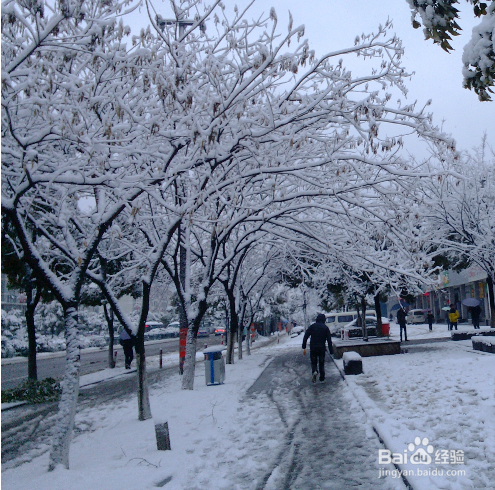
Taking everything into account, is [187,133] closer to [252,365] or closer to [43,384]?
[43,384]

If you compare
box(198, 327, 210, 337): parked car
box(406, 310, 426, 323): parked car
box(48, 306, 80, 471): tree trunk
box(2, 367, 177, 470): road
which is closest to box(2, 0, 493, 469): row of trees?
box(48, 306, 80, 471): tree trunk

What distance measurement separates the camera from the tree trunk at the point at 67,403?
6.34 meters

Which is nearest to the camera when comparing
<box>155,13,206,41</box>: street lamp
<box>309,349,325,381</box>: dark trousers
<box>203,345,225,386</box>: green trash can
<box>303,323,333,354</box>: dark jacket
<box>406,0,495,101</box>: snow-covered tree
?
<box>406,0,495,101</box>: snow-covered tree

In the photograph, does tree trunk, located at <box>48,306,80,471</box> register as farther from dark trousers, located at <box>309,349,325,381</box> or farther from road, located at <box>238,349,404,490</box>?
dark trousers, located at <box>309,349,325,381</box>

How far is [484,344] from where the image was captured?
15977mm

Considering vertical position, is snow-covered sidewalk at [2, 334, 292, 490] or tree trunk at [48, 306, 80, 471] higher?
tree trunk at [48, 306, 80, 471]

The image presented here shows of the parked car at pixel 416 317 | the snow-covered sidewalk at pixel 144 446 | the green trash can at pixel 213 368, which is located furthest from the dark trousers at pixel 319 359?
the parked car at pixel 416 317

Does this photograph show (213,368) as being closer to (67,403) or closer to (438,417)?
(438,417)

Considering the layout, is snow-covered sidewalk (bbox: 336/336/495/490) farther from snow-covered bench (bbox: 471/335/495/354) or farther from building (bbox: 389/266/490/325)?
building (bbox: 389/266/490/325)

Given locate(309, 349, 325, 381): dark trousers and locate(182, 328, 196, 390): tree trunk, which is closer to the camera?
locate(182, 328, 196, 390): tree trunk
